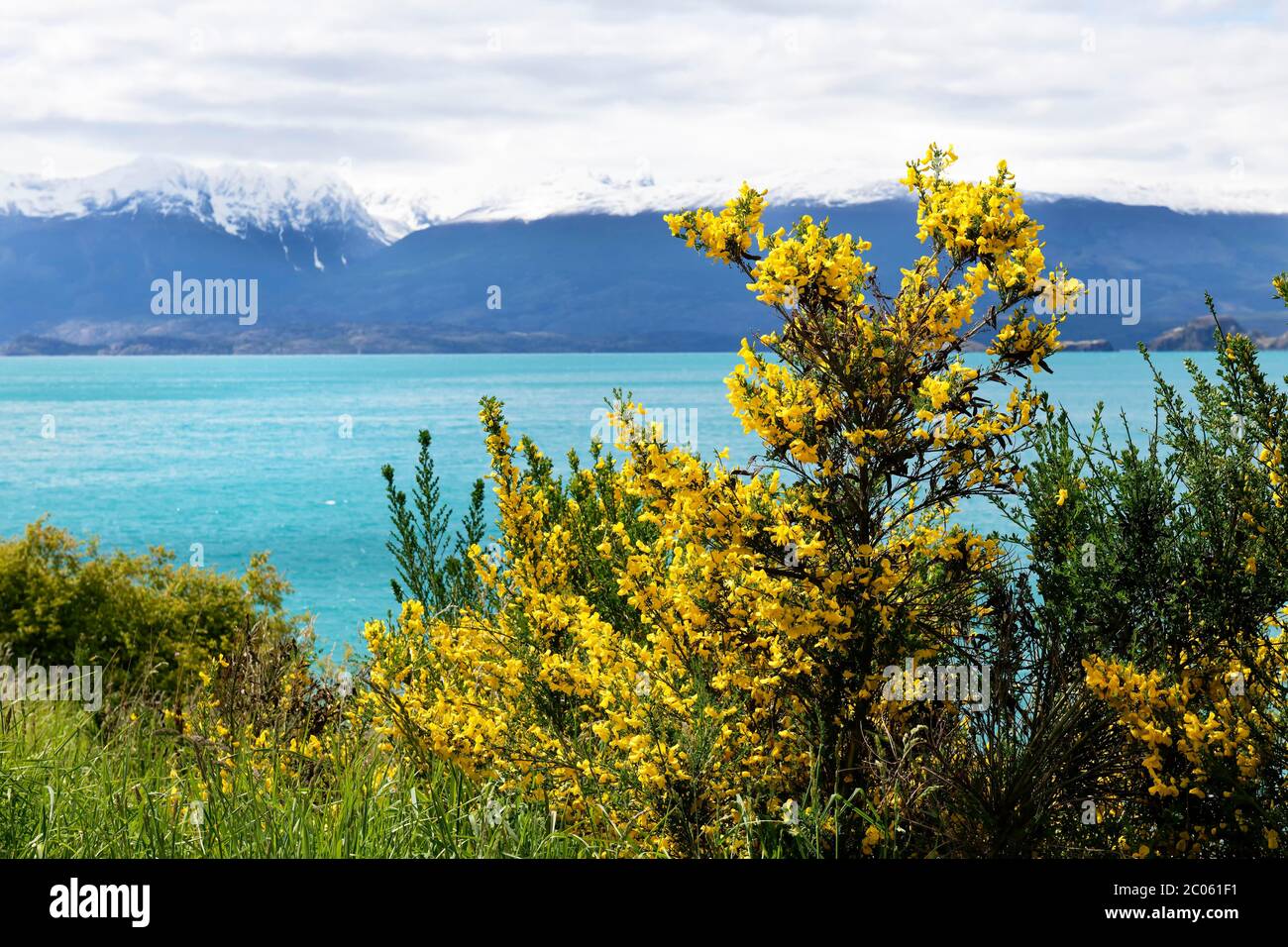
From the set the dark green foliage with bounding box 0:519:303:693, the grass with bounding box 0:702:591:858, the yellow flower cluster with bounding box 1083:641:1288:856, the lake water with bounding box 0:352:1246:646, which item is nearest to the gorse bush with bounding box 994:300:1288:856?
the yellow flower cluster with bounding box 1083:641:1288:856

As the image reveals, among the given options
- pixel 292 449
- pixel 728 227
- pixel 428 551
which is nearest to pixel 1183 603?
pixel 728 227

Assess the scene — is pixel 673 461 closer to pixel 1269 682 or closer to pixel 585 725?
pixel 585 725

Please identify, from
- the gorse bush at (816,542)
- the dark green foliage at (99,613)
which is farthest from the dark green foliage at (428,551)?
the dark green foliage at (99,613)

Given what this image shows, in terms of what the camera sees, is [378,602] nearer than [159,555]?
No

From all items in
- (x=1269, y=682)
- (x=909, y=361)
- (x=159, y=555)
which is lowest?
(x=159, y=555)

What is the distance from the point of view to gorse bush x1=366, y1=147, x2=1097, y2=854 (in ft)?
12.3

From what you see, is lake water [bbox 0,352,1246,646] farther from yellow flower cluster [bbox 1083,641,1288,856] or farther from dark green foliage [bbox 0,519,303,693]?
yellow flower cluster [bbox 1083,641,1288,856]

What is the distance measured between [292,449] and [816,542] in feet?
287

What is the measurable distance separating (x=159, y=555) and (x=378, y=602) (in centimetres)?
2286

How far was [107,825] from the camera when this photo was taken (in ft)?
12.6

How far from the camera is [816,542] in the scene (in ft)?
12.0

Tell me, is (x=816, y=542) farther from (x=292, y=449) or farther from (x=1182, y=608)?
(x=292, y=449)

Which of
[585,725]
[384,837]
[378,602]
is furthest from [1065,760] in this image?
[378,602]
